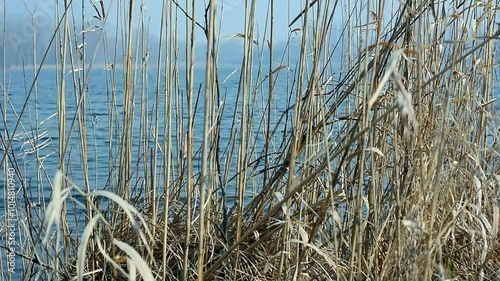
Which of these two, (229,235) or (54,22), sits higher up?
(54,22)

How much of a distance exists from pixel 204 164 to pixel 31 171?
346 centimetres

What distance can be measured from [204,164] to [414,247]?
1.05ft

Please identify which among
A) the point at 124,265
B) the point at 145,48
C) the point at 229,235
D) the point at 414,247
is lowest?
the point at 124,265

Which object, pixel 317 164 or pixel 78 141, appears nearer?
pixel 317 164

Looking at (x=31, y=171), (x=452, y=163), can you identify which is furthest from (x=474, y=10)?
(x=31, y=171)

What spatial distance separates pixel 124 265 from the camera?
1.58m

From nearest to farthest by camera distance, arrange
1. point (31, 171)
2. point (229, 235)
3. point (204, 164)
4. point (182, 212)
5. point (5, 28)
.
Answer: point (204, 164)
point (229, 235)
point (182, 212)
point (5, 28)
point (31, 171)

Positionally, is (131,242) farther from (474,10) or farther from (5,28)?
(474,10)

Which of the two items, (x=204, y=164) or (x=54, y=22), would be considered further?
(x=54, y=22)

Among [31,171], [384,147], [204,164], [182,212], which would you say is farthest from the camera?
[31,171]

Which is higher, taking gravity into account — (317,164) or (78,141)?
(317,164)

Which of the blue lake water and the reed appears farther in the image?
the blue lake water

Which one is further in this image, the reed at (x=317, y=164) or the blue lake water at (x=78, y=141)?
the blue lake water at (x=78, y=141)

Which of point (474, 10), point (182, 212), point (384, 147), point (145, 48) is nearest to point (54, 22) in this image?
point (145, 48)
